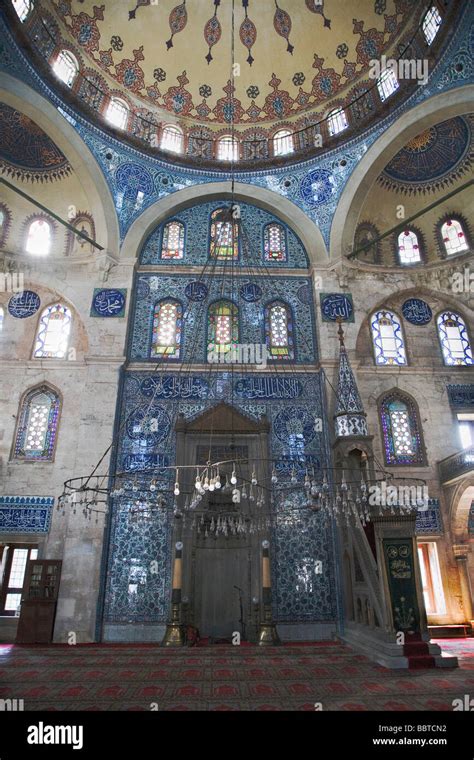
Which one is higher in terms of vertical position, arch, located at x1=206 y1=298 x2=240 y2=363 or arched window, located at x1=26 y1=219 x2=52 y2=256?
arched window, located at x1=26 y1=219 x2=52 y2=256

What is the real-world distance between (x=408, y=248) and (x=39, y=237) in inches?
310

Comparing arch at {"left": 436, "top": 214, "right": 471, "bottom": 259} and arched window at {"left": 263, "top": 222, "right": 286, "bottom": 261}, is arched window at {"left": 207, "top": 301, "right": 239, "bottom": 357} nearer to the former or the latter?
arched window at {"left": 263, "top": 222, "right": 286, "bottom": 261}

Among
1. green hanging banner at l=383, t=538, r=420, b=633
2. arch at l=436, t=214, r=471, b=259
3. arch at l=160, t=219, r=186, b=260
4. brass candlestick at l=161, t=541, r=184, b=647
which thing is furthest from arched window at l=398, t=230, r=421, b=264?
brass candlestick at l=161, t=541, r=184, b=647

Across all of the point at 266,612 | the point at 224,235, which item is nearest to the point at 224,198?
the point at 224,235

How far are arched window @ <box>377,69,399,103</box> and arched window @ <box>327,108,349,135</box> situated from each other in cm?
85

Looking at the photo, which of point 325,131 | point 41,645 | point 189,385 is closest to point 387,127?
point 325,131

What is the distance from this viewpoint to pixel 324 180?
10297 millimetres

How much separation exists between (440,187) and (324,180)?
246 centimetres

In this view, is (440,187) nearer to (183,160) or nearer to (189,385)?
(183,160)

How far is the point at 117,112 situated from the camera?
1038 centimetres

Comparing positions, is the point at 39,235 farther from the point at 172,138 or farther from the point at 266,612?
the point at 266,612

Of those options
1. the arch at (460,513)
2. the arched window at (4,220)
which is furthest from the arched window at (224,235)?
the arch at (460,513)

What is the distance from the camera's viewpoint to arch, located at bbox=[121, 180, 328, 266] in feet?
32.8
